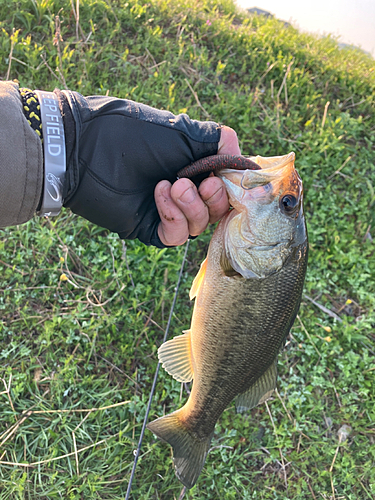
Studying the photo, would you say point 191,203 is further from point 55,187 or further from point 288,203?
point 55,187

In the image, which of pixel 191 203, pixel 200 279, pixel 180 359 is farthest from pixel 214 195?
pixel 180 359

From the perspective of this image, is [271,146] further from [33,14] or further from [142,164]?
[33,14]

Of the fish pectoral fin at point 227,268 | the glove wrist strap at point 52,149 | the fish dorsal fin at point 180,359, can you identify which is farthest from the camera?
the fish dorsal fin at point 180,359

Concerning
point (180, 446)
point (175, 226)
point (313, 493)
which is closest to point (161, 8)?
point (175, 226)

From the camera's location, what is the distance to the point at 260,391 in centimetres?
228

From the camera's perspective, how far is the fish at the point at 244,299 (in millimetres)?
1913

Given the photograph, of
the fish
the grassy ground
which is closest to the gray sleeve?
the fish

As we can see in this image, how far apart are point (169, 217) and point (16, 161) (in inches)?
33.9

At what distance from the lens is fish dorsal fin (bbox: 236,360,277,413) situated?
2254mm

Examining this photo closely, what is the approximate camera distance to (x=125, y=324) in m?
3.12

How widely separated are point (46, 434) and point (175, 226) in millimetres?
2002

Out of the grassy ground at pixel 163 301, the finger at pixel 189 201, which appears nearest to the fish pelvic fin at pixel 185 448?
the grassy ground at pixel 163 301

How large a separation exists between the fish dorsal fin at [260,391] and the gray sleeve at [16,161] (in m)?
1.78

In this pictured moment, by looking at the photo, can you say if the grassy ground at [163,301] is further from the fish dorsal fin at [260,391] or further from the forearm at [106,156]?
the forearm at [106,156]
